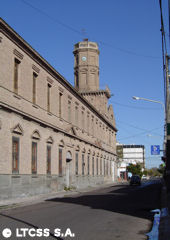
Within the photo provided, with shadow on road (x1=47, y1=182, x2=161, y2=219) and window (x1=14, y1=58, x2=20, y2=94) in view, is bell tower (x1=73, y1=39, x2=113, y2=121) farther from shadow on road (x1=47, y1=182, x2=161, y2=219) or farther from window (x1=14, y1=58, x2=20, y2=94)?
shadow on road (x1=47, y1=182, x2=161, y2=219)

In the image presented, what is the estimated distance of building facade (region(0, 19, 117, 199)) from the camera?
23.4m

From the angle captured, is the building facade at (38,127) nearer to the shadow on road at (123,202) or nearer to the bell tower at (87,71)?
the shadow on road at (123,202)

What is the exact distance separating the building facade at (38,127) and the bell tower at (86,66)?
39.2 ft

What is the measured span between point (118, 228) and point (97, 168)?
44.4m

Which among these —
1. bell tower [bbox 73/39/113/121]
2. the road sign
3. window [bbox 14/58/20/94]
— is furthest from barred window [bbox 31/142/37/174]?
bell tower [bbox 73/39/113/121]

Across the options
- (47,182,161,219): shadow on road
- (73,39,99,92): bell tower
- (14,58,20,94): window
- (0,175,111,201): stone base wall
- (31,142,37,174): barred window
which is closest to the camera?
(47,182,161,219): shadow on road

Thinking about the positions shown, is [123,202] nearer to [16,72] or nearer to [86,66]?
[16,72]

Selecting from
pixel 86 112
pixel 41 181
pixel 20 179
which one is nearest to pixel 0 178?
pixel 20 179

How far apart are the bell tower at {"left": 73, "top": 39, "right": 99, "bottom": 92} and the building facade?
11.9 metres

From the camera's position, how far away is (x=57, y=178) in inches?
1319

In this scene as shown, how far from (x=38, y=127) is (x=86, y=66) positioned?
3440cm

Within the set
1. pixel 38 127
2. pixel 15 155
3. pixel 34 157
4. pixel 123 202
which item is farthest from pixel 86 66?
pixel 123 202

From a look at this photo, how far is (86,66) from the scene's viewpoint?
202 ft

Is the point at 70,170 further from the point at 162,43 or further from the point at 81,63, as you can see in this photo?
the point at 81,63
